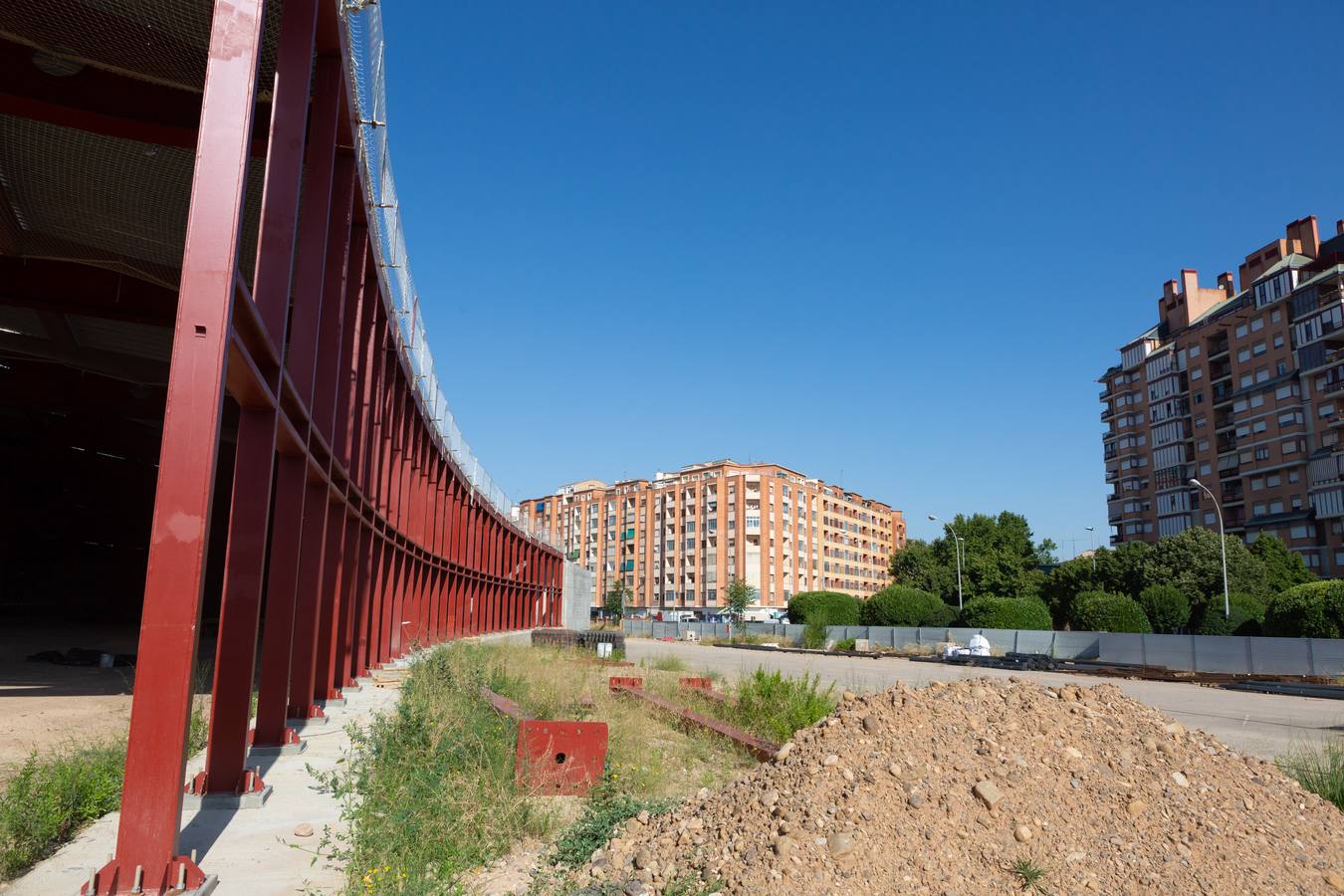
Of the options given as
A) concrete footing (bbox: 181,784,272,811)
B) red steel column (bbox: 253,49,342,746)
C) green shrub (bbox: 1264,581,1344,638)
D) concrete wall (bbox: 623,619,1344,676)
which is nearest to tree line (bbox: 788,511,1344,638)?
green shrub (bbox: 1264,581,1344,638)

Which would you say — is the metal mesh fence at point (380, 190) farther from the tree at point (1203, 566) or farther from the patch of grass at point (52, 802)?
the tree at point (1203, 566)

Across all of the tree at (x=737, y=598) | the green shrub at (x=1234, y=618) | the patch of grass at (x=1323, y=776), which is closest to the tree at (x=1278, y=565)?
the green shrub at (x=1234, y=618)

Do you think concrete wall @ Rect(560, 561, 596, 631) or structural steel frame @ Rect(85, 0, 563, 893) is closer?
structural steel frame @ Rect(85, 0, 563, 893)

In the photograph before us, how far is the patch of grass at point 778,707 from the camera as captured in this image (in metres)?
11.0

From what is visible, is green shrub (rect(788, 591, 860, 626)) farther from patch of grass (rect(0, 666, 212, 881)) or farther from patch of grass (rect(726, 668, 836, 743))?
patch of grass (rect(0, 666, 212, 881))

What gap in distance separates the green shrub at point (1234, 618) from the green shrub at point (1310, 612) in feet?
18.9

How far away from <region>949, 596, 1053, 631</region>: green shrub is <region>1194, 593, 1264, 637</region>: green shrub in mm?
7109

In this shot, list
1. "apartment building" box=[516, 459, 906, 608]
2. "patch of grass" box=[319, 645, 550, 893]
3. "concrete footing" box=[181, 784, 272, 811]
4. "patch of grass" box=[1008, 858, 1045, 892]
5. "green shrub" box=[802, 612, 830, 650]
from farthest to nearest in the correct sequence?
"apartment building" box=[516, 459, 906, 608] < "green shrub" box=[802, 612, 830, 650] < "concrete footing" box=[181, 784, 272, 811] < "patch of grass" box=[319, 645, 550, 893] < "patch of grass" box=[1008, 858, 1045, 892]

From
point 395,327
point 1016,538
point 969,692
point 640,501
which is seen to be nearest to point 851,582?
point 640,501

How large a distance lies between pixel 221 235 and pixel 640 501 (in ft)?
398

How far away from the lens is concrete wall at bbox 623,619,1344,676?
90.7 ft

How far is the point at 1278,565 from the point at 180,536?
65.8 metres

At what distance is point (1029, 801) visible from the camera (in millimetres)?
5367

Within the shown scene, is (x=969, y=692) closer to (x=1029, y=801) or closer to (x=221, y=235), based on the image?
(x=1029, y=801)
